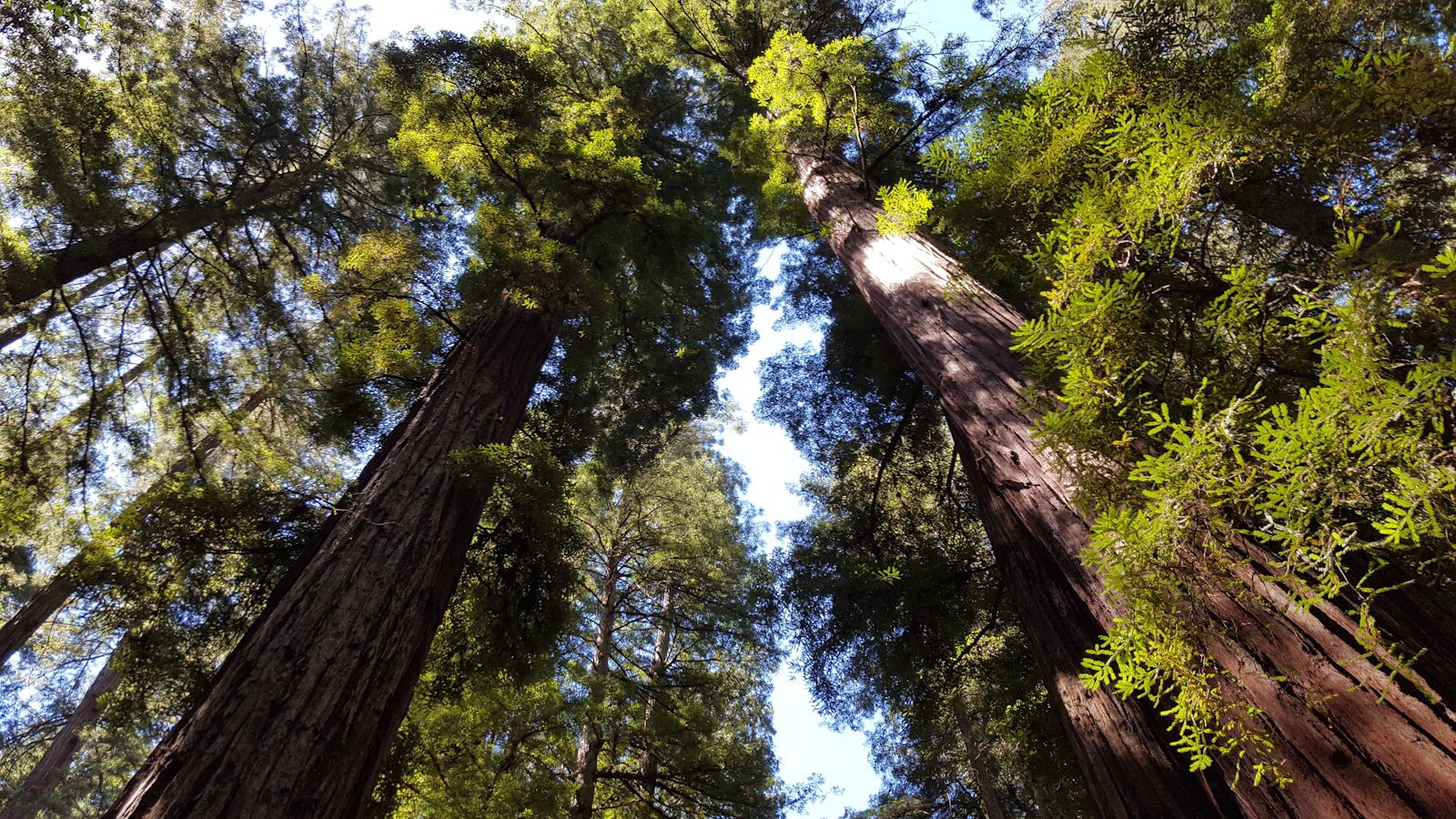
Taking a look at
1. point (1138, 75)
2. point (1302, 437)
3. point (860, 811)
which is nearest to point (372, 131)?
point (1138, 75)

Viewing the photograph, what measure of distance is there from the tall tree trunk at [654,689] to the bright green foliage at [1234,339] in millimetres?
6585

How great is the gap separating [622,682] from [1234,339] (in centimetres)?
749

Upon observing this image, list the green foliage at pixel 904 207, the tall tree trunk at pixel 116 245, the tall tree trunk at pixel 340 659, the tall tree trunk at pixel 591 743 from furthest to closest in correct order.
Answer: the tall tree trunk at pixel 591 743
the tall tree trunk at pixel 116 245
the green foliage at pixel 904 207
the tall tree trunk at pixel 340 659

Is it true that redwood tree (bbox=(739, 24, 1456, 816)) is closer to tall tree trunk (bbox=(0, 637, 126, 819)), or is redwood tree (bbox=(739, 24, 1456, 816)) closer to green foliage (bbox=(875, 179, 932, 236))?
green foliage (bbox=(875, 179, 932, 236))

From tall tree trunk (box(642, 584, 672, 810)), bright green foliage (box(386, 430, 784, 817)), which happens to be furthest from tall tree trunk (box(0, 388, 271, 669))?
tall tree trunk (box(642, 584, 672, 810))

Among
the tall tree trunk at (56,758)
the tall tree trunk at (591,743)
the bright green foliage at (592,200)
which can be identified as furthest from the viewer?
the tall tree trunk at (56,758)

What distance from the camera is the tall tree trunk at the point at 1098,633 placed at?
1.39 meters

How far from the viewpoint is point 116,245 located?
5883mm

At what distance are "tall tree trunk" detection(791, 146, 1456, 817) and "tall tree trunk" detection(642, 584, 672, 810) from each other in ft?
16.7

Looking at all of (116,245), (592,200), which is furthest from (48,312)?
(592,200)

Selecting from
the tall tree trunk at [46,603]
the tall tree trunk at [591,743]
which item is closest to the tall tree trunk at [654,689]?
the tall tree trunk at [591,743]

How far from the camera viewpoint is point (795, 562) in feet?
25.0

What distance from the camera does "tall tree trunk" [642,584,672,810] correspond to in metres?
7.52

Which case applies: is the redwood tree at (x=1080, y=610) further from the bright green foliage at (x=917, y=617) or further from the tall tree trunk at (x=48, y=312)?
the tall tree trunk at (x=48, y=312)
